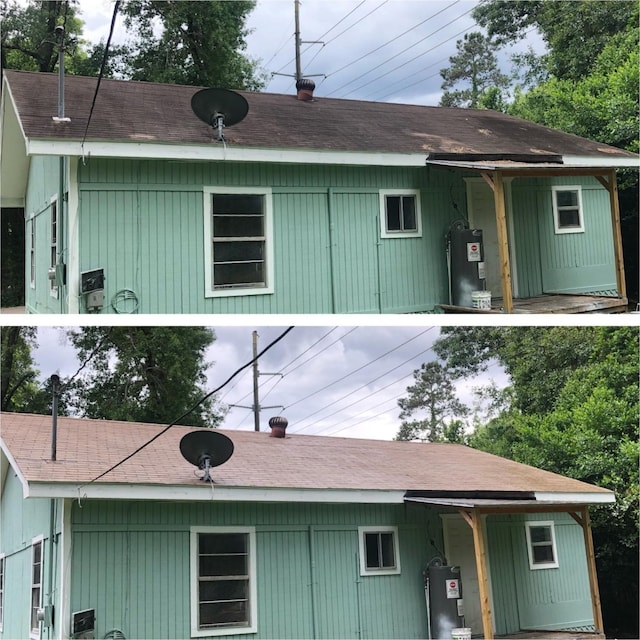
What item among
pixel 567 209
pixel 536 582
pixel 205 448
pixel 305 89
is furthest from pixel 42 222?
pixel 536 582

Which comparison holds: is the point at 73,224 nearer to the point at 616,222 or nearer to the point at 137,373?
the point at 616,222

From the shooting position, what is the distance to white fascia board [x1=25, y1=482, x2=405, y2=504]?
7.77 meters

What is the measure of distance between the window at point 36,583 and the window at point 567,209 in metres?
9.88

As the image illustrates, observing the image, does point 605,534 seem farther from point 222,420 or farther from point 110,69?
point 110,69

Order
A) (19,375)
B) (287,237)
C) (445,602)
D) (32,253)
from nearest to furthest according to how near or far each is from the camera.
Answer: (445,602) → (287,237) → (32,253) → (19,375)

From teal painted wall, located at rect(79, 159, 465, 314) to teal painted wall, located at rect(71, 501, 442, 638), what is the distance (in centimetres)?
269

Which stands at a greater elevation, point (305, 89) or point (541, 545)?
point (305, 89)

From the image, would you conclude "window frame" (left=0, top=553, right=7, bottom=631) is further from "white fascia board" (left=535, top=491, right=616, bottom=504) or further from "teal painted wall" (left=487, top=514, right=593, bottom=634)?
"white fascia board" (left=535, top=491, right=616, bottom=504)

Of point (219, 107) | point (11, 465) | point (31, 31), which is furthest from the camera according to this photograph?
point (31, 31)

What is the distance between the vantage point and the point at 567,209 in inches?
533

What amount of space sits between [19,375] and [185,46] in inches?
479

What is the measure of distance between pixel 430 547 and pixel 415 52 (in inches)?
939

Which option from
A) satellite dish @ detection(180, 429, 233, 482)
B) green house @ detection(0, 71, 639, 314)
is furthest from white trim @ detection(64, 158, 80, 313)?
satellite dish @ detection(180, 429, 233, 482)

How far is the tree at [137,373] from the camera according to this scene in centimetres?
2300
